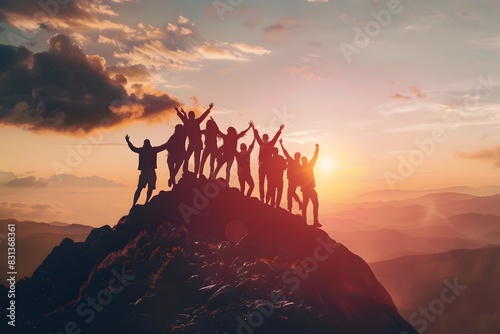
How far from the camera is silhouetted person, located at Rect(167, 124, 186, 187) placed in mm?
21969

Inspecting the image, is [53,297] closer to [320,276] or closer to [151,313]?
[151,313]

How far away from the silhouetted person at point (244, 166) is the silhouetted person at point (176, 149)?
284 cm

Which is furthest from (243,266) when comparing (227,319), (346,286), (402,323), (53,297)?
(53,297)

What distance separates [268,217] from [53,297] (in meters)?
11.6

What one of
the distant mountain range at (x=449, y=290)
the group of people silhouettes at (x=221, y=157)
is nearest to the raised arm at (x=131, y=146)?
the group of people silhouettes at (x=221, y=157)

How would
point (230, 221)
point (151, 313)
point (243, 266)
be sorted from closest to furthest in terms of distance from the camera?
1. point (151, 313)
2. point (243, 266)
3. point (230, 221)

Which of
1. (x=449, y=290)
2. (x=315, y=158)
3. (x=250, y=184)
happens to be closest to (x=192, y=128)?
(x=250, y=184)

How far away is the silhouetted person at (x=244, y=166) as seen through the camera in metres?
22.2

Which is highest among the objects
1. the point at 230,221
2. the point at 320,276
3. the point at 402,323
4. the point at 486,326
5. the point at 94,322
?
the point at 230,221

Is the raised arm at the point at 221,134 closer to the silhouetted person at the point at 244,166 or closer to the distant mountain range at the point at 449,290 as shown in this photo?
the silhouetted person at the point at 244,166

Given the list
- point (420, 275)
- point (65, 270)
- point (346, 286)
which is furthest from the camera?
point (420, 275)

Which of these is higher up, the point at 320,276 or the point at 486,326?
the point at 320,276

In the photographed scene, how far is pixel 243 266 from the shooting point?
17.1 m

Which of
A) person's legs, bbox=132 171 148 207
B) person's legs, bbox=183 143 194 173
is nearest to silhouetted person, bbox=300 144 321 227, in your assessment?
person's legs, bbox=183 143 194 173
